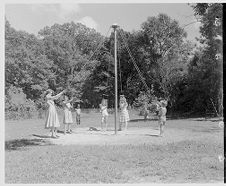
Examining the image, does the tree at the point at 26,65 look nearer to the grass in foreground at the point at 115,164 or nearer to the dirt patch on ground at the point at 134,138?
the dirt patch on ground at the point at 134,138

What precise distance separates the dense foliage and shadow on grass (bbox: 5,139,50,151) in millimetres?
978

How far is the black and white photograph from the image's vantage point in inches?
350

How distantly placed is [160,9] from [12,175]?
551cm

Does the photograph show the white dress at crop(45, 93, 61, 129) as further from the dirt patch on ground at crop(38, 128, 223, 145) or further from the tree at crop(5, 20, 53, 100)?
the tree at crop(5, 20, 53, 100)

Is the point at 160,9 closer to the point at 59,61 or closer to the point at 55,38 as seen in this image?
the point at 55,38

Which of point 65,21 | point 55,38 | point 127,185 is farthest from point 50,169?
Answer: point 55,38

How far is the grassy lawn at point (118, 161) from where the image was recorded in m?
8.04

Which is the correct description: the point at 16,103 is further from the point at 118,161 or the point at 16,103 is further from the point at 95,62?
the point at 118,161

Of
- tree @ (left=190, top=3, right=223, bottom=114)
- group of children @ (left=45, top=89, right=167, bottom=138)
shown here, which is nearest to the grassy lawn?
group of children @ (left=45, top=89, right=167, bottom=138)

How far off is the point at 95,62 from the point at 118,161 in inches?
239

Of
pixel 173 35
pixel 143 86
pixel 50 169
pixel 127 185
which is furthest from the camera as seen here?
pixel 143 86

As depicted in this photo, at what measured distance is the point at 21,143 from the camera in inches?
493

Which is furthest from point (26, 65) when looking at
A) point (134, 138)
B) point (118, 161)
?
point (118, 161)

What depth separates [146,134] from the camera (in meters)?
15.4
